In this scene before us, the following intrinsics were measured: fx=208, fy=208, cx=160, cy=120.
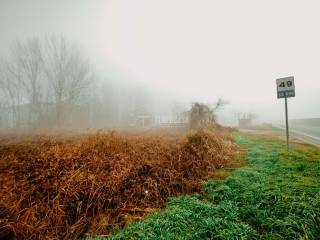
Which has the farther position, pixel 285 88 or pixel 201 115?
pixel 201 115

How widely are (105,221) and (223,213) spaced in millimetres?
1861

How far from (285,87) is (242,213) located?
6.42 meters

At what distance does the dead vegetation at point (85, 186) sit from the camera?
322 centimetres

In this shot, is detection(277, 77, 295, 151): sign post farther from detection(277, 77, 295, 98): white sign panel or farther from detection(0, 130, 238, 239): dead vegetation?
detection(0, 130, 238, 239): dead vegetation

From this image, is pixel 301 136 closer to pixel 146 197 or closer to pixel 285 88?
pixel 285 88

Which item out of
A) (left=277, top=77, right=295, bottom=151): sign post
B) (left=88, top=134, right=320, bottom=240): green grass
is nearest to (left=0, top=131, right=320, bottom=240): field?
(left=88, top=134, right=320, bottom=240): green grass

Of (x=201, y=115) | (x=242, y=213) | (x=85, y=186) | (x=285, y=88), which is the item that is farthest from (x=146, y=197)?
(x=201, y=115)

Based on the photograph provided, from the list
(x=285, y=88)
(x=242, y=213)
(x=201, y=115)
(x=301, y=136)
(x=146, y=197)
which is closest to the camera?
(x=242, y=213)

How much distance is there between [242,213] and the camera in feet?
10.8

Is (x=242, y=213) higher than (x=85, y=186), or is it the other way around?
(x=85, y=186)

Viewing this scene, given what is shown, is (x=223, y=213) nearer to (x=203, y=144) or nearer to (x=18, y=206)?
(x=18, y=206)

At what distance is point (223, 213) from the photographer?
325cm

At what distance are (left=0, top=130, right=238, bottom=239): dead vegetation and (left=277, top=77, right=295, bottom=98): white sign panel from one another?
426 centimetres

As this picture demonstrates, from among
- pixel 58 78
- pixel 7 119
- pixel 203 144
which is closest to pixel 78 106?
pixel 58 78
